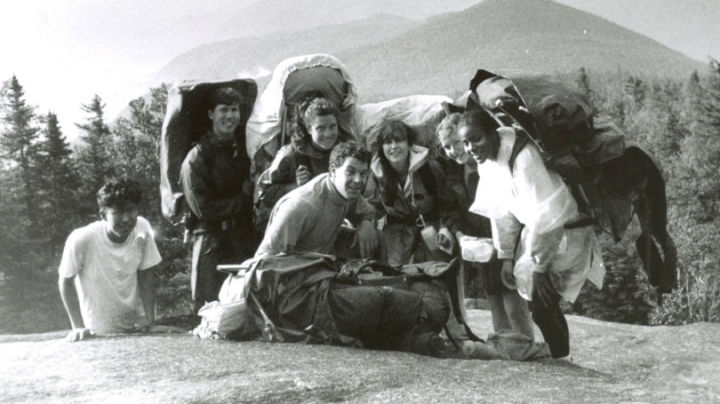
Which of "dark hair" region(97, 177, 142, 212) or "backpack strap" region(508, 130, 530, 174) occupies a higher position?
"backpack strap" region(508, 130, 530, 174)

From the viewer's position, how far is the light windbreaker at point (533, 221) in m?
5.17

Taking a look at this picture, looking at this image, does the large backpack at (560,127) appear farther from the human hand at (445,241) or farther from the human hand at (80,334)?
the human hand at (80,334)

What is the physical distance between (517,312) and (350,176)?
1.66 metres

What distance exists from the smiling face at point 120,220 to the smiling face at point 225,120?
1077 mm

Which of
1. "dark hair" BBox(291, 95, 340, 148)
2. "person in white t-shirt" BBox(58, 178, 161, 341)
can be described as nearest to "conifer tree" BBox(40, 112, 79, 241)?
"person in white t-shirt" BBox(58, 178, 161, 341)

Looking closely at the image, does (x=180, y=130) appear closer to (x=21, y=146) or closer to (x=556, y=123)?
(x=556, y=123)

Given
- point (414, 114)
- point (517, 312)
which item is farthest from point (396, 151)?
point (517, 312)

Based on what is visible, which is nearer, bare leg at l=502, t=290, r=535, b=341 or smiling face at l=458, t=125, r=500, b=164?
smiling face at l=458, t=125, r=500, b=164

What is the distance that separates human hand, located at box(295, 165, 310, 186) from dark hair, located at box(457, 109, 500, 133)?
1342mm

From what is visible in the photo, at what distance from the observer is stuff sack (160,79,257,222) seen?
6.70 meters

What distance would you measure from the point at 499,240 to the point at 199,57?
173 metres

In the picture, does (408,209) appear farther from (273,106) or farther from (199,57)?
(199,57)

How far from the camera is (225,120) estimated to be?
21.6 feet

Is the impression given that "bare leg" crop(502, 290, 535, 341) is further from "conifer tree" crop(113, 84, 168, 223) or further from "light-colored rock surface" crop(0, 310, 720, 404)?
"conifer tree" crop(113, 84, 168, 223)
